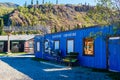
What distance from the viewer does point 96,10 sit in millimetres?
16281

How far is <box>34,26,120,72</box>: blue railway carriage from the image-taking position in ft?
70.4

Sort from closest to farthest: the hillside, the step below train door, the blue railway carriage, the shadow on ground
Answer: the shadow on ground
the step below train door
the blue railway carriage
the hillside

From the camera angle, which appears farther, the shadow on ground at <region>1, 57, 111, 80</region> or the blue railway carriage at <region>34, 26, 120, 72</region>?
the blue railway carriage at <region>34, 26, 120, 72</region>

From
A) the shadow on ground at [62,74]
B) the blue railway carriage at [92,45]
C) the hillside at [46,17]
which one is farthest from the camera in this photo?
the hillside at [46,17]

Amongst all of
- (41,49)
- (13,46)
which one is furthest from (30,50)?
(41,49)

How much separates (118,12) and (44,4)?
17287cm

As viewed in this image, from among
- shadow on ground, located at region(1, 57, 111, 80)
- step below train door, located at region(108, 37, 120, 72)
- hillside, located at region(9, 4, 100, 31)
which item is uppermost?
hillside, located at region(9, 4, 100, 31)

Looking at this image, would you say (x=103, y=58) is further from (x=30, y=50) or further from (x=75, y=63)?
(x=30, y=50)

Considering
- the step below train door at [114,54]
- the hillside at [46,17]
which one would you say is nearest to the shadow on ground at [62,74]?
the step below train door at [114,54]

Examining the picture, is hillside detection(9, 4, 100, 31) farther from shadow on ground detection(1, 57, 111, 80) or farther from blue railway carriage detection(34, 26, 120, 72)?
shadow on ground detection(1, 57, 111, 80)

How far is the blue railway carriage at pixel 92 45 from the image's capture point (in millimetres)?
21453

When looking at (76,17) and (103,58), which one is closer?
(103,58)

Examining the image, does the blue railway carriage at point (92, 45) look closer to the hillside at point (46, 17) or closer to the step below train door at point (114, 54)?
the step below train door at point (114, 54)

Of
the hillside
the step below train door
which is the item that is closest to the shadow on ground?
the step below train door
